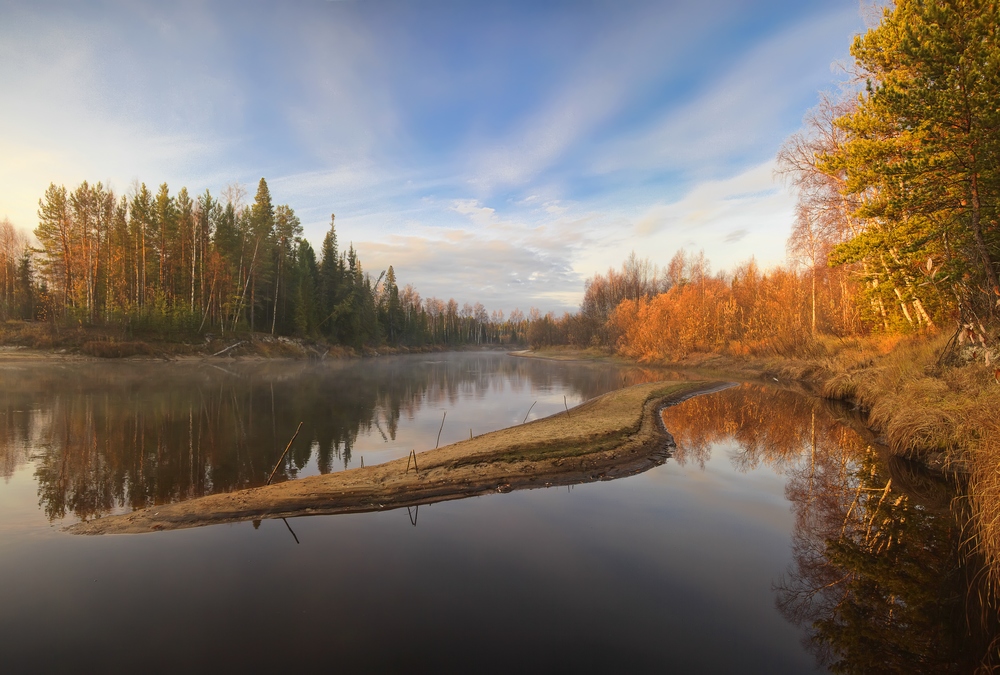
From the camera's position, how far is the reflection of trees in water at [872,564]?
5031 mm

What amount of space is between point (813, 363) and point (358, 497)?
3225cm

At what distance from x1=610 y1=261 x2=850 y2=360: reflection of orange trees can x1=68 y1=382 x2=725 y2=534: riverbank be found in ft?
90.9

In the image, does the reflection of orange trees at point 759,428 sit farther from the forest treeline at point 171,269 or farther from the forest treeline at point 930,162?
the forest treeline at point 171,269

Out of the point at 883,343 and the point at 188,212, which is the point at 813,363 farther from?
the point at 188,212

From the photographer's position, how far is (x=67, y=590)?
19.8ft

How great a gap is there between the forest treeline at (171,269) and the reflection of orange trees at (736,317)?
43989 mm

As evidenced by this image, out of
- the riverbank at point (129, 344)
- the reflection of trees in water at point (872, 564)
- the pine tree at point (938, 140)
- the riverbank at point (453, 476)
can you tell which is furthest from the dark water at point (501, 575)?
the riverbank at point (129, 344)

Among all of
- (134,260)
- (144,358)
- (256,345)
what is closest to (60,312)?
(134,260)

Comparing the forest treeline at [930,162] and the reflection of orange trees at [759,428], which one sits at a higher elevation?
the forest treeline at [930,162]

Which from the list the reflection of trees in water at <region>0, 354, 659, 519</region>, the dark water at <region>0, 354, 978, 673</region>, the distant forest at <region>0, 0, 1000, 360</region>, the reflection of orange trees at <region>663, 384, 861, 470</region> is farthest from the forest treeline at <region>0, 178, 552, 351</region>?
the reflection of orange trees at <region>663, 384, 861, 470</region>

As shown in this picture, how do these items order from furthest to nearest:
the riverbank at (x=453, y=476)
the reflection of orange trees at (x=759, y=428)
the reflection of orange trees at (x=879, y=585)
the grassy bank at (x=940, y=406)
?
the reflection of orange trees at (x=759, y=428), the riverbank at (x=453, y=476), the grassy bank at (x=940, y=406), the reflection of orange trees at (x=879, y=585)

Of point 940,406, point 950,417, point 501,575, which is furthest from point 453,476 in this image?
point 940,406

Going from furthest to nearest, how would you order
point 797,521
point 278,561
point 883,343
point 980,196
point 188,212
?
point 188,212
point 883,343
point 980,196
point 797,521
point 278,561

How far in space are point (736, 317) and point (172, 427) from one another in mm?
52183
